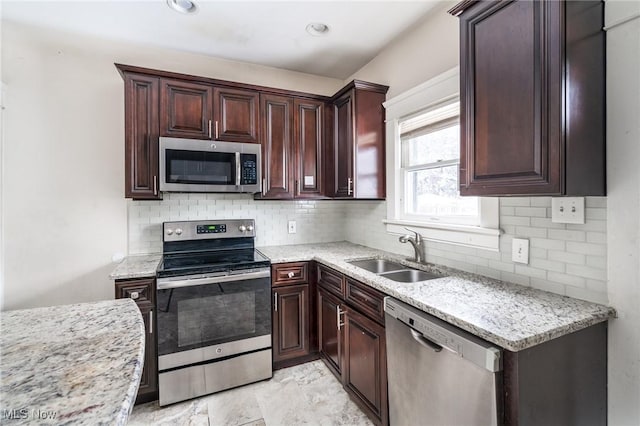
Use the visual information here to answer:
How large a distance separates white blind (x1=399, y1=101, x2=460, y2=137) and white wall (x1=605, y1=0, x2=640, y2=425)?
0.82m

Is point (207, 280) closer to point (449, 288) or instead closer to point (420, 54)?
point (449, 288)

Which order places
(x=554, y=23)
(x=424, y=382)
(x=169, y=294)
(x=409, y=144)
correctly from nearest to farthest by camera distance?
1. (x=554, y=23)
2. (x=424, y=382)
3. (x=169, y=294)
4. (x=409, y=144)

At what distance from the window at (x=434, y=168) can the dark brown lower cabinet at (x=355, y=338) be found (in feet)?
2.67

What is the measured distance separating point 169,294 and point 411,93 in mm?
2267

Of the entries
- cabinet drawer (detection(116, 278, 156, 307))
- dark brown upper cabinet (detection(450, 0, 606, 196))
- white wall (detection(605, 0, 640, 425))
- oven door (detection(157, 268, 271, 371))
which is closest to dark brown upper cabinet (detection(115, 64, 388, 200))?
cabinet drawer (detection(116, 278, 156, 307))

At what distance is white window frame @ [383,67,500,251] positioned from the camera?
67.6 inches

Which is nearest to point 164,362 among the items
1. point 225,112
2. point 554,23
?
point 225,112

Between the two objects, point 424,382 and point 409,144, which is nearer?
point 424,382

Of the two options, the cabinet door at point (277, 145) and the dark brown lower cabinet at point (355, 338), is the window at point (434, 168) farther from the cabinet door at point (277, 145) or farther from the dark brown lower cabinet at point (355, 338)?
the cabinet door at point (277, 145)

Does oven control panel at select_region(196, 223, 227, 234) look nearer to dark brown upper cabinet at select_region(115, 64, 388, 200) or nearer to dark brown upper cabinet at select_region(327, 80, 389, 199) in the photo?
dark brown upper cabinet at select_region(115, 64, 388, 200)

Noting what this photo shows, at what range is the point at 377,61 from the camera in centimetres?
272

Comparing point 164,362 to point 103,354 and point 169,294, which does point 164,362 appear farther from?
point 103,354

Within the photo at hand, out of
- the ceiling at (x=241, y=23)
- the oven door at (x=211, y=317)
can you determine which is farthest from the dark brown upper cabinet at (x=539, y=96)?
the oven door at (x=211, y=317)

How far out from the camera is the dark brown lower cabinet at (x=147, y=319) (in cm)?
197
